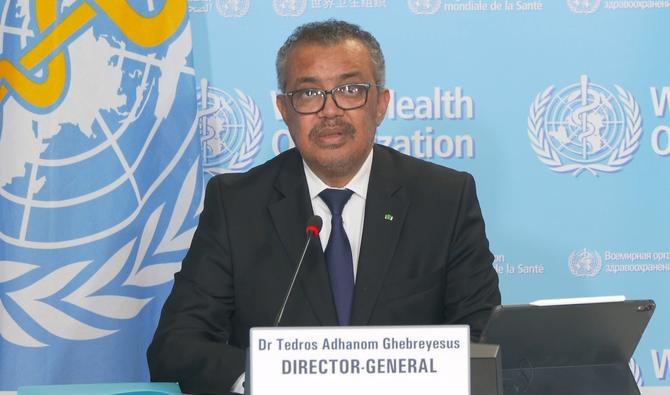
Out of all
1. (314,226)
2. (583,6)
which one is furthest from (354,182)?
(583,6)

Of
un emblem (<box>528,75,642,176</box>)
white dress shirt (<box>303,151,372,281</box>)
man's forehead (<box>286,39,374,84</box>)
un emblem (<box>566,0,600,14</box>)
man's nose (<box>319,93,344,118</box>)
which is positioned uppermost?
un emblem (<box>566,0,600,14</box>)

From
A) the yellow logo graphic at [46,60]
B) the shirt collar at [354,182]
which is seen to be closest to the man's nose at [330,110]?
the shirt collar at [354,182]

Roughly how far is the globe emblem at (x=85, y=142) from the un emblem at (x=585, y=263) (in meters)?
1.67

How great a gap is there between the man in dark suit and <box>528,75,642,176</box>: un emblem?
32.4 inches

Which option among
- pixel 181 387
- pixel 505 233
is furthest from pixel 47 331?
pixel 505 233

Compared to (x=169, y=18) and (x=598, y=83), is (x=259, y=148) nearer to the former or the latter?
(x=169, y=18)

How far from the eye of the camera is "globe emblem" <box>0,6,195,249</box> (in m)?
3.37

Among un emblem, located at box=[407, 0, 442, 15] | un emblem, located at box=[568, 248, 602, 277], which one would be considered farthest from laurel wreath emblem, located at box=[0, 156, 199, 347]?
un emblem, located at box=[568, 248, 602, 277]

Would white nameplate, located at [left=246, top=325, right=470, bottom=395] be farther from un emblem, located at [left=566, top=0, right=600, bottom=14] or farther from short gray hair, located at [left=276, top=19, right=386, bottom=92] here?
un emblem, located at [left=566, top=0, right=600, bottom=14]

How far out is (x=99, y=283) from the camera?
136 inches

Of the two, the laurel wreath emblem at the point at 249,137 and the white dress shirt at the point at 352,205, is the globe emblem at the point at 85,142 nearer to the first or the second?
the laurel wreath emblem at the point at 249,137

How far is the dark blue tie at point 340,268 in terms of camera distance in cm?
293

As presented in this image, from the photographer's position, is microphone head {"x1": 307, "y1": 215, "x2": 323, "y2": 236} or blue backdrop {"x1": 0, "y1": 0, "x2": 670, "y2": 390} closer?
microphone head {"x1": 307, "y1": 215, "x2": 323, "y2": 236}

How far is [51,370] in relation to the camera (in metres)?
3.43
